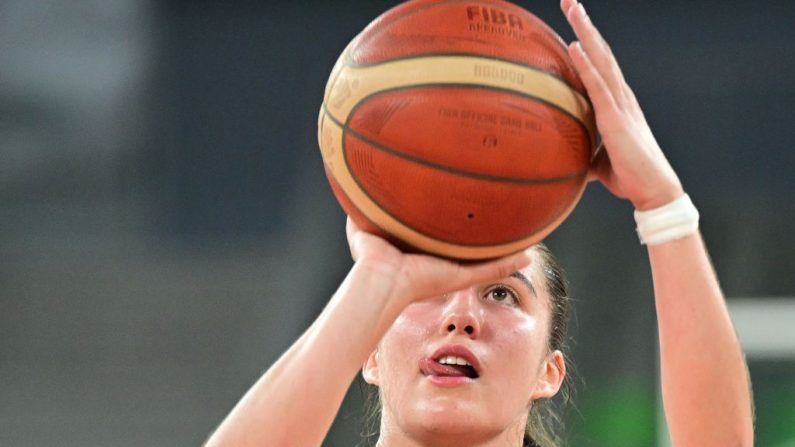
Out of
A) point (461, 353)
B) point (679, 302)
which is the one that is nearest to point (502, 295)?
point (461, 353)

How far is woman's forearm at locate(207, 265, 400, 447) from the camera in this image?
1917 mm

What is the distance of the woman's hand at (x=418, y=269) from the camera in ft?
6.64

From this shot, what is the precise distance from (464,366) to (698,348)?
59 centimetres

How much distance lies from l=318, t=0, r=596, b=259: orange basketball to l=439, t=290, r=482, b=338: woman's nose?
0.58 meters

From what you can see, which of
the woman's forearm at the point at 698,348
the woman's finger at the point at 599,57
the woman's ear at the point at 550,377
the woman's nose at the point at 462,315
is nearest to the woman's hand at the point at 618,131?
the woman's finger at the point at 599,57

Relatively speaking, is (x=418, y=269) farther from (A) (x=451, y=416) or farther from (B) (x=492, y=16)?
(A) (x=451, y=416)

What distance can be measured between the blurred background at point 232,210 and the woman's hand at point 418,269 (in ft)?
9.44

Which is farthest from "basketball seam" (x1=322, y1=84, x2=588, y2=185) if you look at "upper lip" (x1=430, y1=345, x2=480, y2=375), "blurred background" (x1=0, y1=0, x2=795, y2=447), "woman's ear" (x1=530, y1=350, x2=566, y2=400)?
"blurred background" (x1=0, y1=0, x2=795, y2=447)

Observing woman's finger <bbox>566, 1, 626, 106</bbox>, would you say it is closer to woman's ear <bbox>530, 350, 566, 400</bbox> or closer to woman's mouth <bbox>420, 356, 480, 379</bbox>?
woman's mouth <bbox>420, 356, 480, 379</bbox>

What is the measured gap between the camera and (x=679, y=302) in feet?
7.07

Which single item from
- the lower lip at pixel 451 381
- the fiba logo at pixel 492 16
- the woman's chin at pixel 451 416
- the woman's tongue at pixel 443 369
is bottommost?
the woman's chin at pixel 451 416

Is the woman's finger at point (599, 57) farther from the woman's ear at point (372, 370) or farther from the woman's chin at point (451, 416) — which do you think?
the woman's ear at point (372, 370)

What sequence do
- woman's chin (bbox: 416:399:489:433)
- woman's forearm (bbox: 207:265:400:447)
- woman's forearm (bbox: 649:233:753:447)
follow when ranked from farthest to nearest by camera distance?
1. woman's chin (bbox: 416:399:489:433)
2. woman's forearm (bbox: 649:233:753:447)
3. woman's forearm (bbox: 207:265:400:447)

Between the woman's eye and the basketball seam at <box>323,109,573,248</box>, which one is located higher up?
the basketball seam at <box>323,109,573,248</box>
